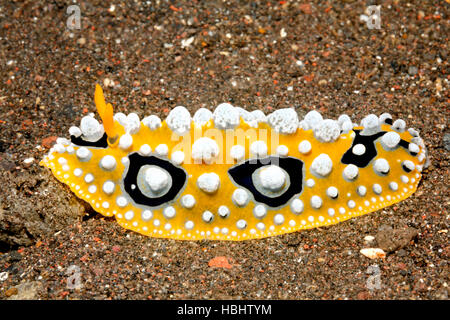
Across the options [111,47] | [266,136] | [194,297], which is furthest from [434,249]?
[111,47]

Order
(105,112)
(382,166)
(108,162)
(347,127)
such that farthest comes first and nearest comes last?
(347,127) < (382,166) < (108,162) < (105,112)

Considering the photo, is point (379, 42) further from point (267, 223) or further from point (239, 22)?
point (267, 223)

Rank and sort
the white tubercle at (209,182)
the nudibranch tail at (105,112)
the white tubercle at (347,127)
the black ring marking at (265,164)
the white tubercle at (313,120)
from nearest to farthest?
the nudibranch tail at (105,112) < the white tubercle at (209,182) < the black ring marking at (265,164) < the white tubercle at (313,120) < the white tubercle at (347,127)

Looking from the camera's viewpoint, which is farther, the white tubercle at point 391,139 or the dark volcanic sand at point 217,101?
the white tubercle at point 391,139

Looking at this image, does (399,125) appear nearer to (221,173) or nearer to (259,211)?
(259,211)

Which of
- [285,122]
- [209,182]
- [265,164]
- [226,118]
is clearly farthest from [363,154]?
[209,182]

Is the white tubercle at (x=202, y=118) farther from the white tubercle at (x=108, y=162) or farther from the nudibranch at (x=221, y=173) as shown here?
the white tubercle at (x=108, y=162)

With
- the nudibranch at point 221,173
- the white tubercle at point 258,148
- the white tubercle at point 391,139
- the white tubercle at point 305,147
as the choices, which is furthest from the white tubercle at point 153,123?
the white tubercle at point 391,139
